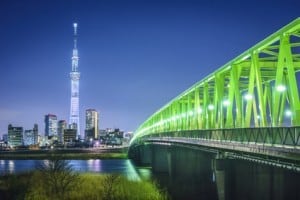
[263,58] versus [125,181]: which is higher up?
[263,58]

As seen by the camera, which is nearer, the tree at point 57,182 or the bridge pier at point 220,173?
the bridge pier at point 220,173

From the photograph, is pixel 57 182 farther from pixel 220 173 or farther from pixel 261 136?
pixel 261 136

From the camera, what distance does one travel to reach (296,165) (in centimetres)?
2864

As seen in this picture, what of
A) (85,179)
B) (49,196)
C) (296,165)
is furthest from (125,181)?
(296,165)

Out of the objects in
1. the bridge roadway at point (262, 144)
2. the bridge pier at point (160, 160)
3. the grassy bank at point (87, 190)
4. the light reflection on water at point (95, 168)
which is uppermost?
the bridge roadway at point (262, 144)

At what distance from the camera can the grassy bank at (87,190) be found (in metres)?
55.4

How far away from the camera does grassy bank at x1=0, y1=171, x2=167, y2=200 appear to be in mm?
55406

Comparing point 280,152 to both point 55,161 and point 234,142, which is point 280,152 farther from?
point 55,161

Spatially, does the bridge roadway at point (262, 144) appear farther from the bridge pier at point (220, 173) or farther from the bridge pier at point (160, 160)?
the bridge pier at point (160, 160)

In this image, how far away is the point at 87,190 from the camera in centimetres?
5959

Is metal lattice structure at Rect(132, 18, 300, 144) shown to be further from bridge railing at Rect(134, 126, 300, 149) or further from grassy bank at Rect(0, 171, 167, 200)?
grassy bank at Rect(0, 171, 167, 200)

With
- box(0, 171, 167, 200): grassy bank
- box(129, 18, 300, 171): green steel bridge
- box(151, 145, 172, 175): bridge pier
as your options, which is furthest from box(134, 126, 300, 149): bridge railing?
box(151, 145, 172, 175): bridge pier

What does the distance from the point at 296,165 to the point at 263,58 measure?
1804 centimetres

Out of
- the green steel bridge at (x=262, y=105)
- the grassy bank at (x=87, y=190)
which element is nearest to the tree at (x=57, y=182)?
the grassy bank at (x=87, y=190)
